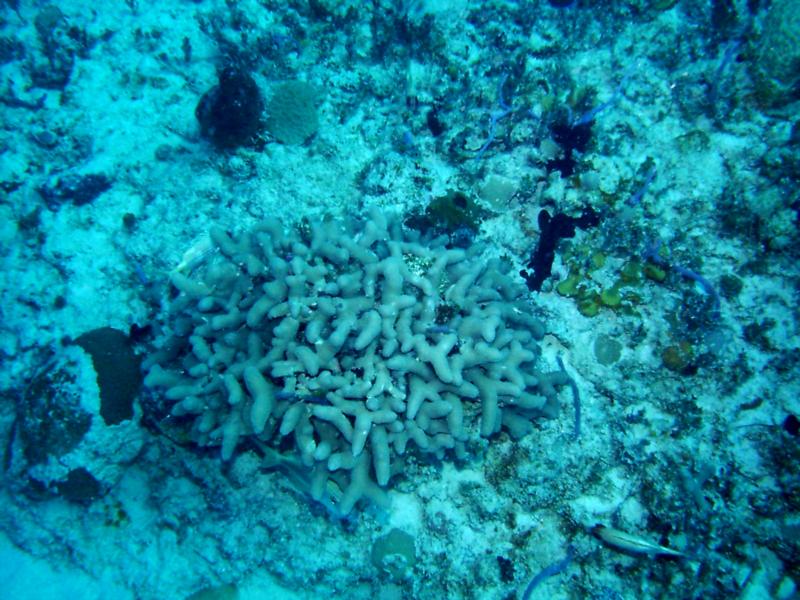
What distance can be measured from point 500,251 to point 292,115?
9.90ft

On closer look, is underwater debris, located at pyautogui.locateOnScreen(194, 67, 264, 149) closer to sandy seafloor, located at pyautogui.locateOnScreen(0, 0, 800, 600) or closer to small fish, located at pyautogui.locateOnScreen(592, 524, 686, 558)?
sandy seafloor, located at pyautogui.locateOnScreen(0, 0, 800, 600)

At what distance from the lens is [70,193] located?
562 centimetres

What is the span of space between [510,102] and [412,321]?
3008 millimetres

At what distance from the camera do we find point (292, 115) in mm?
5371

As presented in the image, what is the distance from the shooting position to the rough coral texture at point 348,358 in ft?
11.6

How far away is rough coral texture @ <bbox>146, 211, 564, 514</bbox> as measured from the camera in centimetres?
353

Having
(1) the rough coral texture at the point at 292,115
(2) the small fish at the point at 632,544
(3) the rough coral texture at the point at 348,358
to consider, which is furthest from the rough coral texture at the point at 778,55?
(1) the rough coral texture at the point at 292,115

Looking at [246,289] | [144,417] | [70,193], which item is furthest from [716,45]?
[70,193]

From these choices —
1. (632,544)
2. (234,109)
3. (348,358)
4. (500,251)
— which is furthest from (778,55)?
(234,109)

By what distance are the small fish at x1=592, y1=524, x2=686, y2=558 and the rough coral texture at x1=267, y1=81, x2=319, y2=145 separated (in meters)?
5.28

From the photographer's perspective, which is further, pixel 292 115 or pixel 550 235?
pixel 292 115

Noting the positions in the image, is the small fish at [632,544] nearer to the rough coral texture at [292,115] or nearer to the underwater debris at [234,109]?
the rough coral texture at [292,115]

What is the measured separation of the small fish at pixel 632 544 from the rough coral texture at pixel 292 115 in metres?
5.28

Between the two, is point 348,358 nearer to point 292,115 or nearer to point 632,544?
point 632,544
